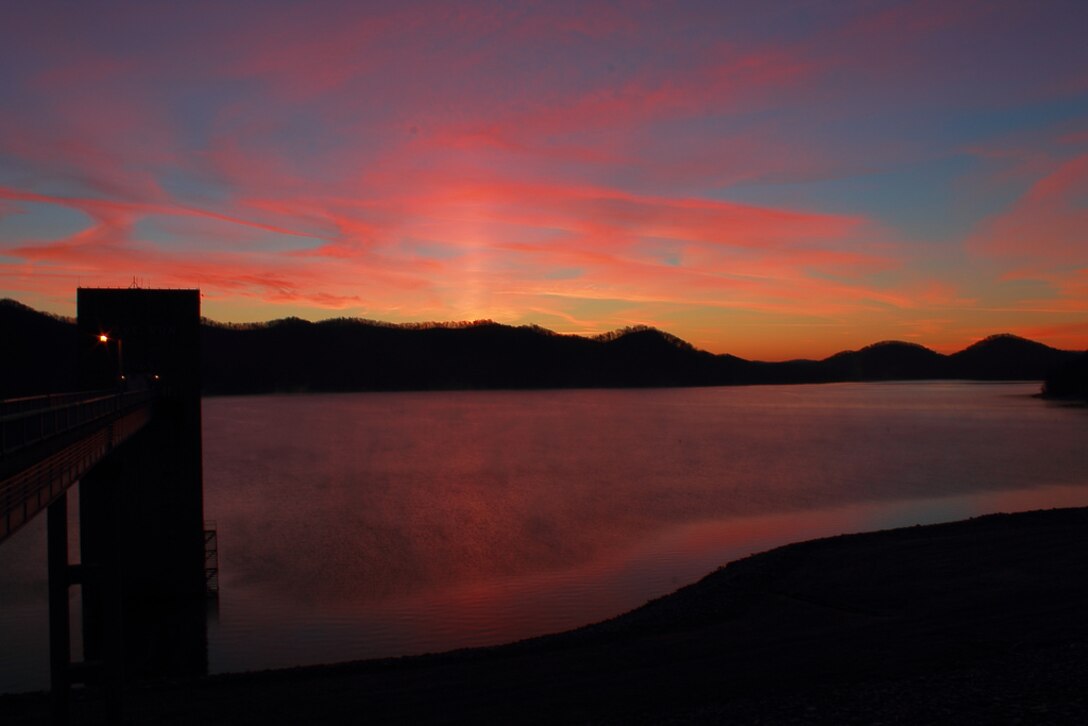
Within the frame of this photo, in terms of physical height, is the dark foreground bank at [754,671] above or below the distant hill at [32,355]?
below

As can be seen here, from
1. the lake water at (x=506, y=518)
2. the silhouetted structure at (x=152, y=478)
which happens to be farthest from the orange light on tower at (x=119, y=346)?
the lake water at (x=506, y=518)

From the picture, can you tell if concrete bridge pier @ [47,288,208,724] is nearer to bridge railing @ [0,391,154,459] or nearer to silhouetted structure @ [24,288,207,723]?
silhouetted structure @ [24,288,207,723]

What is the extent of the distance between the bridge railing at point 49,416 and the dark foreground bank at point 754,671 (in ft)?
14.5

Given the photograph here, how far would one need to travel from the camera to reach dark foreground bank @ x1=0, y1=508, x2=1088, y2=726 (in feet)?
34.9

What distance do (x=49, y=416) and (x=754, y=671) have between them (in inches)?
445

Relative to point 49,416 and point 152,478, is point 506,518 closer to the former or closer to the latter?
point 152,478

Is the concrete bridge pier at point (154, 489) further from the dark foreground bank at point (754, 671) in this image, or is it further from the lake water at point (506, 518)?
the dark foreground bank at point (754, 671)

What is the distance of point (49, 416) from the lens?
12633 millimetres

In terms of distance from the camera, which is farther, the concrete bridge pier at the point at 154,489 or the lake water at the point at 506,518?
the lake water at the point at 506,518

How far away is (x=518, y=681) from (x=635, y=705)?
233 cm

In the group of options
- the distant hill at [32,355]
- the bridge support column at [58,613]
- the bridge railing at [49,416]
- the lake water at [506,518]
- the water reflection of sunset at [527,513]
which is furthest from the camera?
the distant hill at [32,355]

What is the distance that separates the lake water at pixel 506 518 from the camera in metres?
20.6

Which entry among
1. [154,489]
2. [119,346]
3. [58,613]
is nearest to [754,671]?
[58,613]

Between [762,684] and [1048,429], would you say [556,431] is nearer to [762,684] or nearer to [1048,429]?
[1048,429]
